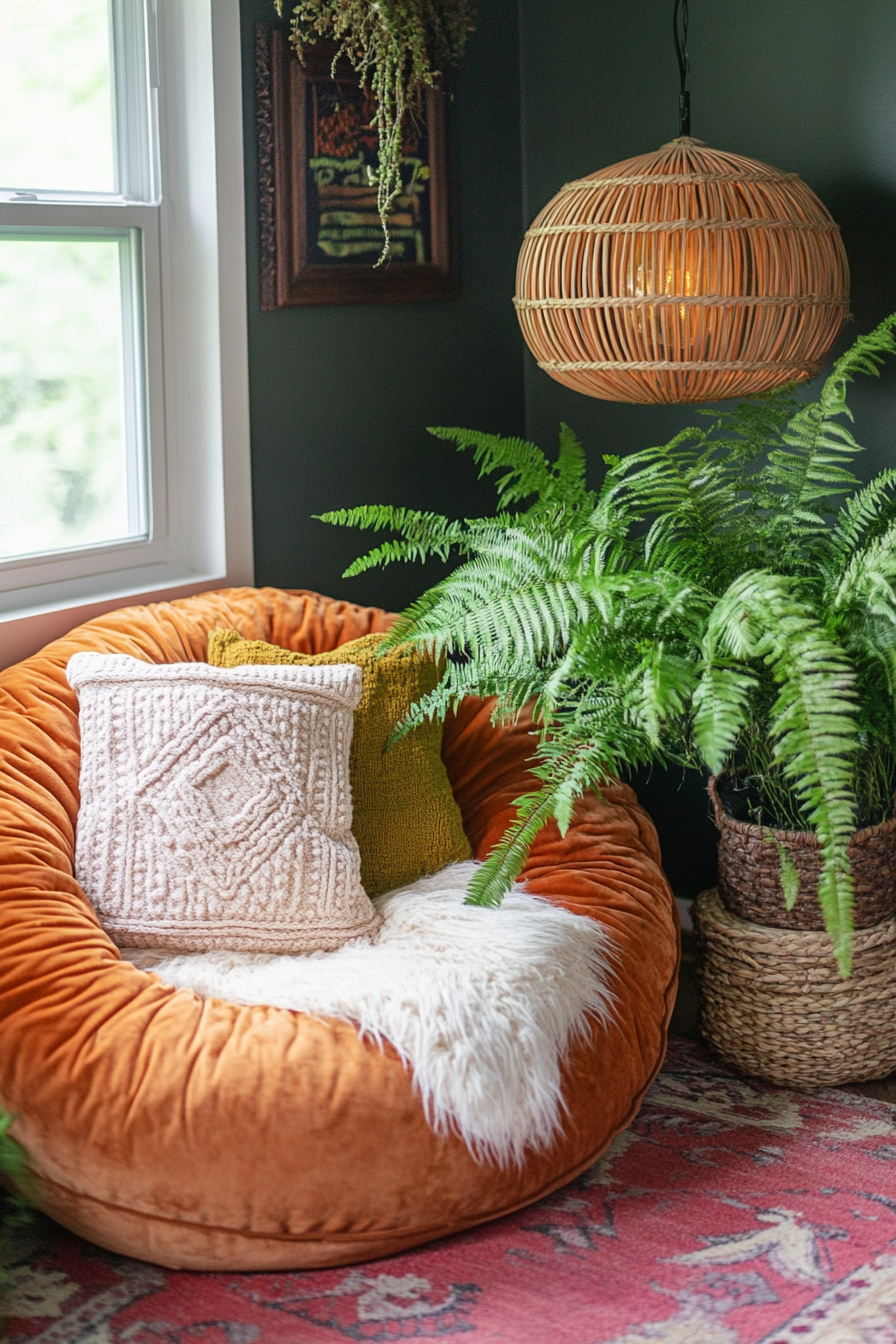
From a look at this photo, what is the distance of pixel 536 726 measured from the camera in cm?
231

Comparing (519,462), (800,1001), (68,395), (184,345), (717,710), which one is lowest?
(800,1001)

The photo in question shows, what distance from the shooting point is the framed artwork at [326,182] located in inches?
93.9

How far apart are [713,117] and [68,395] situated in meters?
1.39

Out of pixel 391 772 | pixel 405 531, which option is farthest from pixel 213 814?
pixel 405 531

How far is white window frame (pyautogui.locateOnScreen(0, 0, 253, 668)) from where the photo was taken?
2262mm

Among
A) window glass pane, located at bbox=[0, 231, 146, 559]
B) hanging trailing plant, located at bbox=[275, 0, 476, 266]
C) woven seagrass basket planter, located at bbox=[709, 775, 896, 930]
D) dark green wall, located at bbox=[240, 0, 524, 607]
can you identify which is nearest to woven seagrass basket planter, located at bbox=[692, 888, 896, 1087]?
woven seagrass basket planter, located at bbox=[709, 775, 896, 930]

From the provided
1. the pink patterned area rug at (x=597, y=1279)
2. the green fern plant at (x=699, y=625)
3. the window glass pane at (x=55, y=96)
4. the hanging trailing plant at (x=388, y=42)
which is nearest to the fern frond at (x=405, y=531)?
the green fern plant at (x=699, y=625)

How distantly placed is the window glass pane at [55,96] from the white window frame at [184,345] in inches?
1.9

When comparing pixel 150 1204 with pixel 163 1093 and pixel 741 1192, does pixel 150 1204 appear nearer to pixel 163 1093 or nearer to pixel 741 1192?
pixel 163 1093

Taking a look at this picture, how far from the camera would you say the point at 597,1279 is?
160cm

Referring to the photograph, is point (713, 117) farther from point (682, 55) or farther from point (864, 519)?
point (864, 519)

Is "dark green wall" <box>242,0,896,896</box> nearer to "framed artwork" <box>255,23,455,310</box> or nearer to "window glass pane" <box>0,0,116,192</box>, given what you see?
"framed artwork" <box>255,23,455,310</box>

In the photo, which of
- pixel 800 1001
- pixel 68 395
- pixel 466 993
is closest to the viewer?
pixel 466 993

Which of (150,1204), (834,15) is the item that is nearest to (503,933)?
(150,1204)
